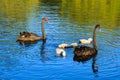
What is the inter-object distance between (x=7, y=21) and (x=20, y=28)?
4.07 m

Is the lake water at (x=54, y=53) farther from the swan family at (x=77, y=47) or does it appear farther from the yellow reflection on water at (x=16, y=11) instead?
the yellow reflection on water at (x=16, y=11)

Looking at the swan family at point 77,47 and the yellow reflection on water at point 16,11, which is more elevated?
the swan family at point 77,47

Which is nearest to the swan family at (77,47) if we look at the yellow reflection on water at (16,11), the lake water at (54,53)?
the lake water at (54,53)

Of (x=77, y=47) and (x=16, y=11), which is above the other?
(x=77, y=47)

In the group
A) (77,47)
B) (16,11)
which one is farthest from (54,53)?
(16,11)

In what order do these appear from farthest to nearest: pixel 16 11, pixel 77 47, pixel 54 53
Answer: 1. pixel 16 11
2. pixel 54 53
3. pixel 77 47

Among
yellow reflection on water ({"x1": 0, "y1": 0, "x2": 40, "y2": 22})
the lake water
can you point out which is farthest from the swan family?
yellow reflection on water ({"x1": 0, "y1": 0, "x2": 40, "y2": 22})

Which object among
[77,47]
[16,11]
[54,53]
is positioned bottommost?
[16,11]

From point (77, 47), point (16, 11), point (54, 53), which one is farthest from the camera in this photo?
point (16, 11)

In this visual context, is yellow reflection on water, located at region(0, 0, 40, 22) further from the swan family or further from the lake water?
the swan family

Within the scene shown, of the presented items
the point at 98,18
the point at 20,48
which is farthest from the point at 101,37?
the point at 98,18

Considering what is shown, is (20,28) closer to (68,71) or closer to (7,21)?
(7,21)

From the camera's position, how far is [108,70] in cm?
A: 1864

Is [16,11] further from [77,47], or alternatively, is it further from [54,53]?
[77,47]
